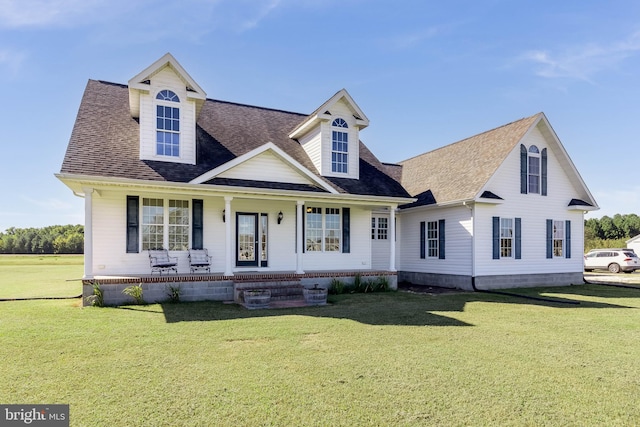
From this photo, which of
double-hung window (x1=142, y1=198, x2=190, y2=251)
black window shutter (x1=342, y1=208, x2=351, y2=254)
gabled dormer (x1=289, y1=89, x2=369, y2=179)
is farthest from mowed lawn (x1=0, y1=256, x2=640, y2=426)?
gabled dormer (x1=289, y1=89, x2=369, y2=179)

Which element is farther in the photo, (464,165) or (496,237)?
(464,165)

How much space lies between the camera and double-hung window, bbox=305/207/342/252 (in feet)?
48.5

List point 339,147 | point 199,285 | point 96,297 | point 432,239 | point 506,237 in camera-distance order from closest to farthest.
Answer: point 96,297 < point 199,285 < point 339,147 < point 506,237 < point 432,239

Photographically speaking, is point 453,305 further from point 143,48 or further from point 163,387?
point 143,48

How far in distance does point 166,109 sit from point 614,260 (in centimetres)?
2688

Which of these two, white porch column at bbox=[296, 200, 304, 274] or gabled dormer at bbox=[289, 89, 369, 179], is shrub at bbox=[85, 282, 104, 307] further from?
gabled dormer at bbox=[289, 89, 369, 179]

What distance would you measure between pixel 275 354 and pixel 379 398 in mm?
2168

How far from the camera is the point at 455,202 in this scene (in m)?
15.2

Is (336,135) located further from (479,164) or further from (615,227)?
(615,227)

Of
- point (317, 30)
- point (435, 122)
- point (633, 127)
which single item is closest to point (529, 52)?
point (435, 122)

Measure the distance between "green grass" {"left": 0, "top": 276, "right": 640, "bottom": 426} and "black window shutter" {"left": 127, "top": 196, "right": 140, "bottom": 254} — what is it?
2658mm

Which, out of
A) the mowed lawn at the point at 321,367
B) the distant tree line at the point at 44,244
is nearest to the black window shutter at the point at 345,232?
the mowed lawn at the point at 321,367

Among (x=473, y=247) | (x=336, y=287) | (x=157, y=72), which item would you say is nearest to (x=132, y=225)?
(x=157, y=72)

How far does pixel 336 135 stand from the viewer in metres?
15.0
